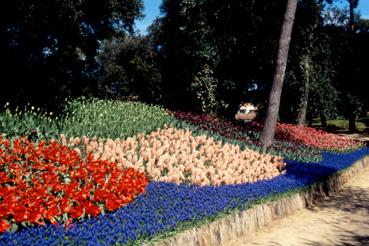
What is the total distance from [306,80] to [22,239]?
24.5m

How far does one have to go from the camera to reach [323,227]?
9.59 meters

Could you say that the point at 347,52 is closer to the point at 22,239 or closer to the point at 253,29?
the point at 253,29

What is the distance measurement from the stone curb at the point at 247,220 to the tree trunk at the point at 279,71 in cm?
356

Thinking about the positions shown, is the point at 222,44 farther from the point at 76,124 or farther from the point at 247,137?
the point at 76,124

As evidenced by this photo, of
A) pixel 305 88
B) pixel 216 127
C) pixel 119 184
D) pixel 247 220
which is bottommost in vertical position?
pixel 247 220

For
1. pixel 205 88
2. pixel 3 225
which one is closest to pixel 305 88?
pixel 205 88

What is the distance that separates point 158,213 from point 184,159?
4251 mm

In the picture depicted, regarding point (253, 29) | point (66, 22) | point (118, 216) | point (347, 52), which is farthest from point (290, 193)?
point (347, 52)

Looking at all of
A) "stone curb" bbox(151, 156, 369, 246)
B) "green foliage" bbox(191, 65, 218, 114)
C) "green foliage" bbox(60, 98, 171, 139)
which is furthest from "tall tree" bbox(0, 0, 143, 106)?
"stone curb" bbox(151, 156, 369, 246)

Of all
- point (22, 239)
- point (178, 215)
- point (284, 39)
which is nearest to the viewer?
point (22, 239)

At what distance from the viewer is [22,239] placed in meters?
4.66

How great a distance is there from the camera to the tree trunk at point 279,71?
52.1ft

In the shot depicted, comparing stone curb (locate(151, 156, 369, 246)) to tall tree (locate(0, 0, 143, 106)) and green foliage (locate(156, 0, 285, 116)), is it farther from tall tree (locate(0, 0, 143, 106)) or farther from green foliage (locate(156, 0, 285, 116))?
green foliage (locate(156, 0, 285, 116))

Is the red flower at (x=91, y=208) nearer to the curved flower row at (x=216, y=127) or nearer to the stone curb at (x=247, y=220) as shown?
the stone curb at (x=247, y=220)
